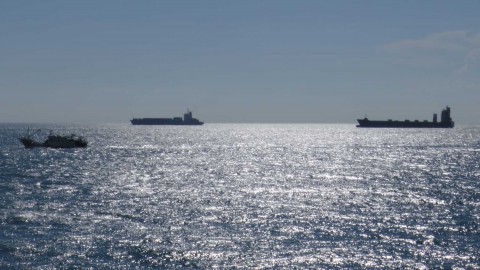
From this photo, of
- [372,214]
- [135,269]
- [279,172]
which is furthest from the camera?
[279,172]

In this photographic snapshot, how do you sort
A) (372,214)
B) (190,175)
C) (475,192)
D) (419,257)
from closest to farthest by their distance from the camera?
(419,257), (372,214), (475,192), (190,175)

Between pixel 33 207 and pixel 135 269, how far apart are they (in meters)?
24.2

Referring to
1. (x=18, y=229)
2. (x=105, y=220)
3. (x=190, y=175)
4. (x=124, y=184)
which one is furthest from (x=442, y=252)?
(x=190, y=175)

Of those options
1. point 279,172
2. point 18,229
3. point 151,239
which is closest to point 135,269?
point 151,239

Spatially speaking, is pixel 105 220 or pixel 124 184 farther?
pixel 124 184

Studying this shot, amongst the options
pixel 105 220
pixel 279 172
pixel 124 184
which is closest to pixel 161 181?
pixel 124 184

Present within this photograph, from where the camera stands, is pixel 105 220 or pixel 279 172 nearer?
pixel 105 220

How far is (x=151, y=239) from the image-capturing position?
42062 mm

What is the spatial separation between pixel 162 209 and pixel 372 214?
18.4 metres

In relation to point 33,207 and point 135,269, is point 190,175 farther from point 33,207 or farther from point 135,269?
point 135,269

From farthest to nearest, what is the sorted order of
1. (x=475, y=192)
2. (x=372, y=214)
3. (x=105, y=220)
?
(x=475, y=192)
(x=372, y=214)
(x=105, y=220)

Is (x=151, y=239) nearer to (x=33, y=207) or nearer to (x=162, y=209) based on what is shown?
(x=162, y=209)

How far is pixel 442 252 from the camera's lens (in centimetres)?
3944

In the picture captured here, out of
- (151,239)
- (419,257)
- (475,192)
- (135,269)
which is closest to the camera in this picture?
(135,269)
